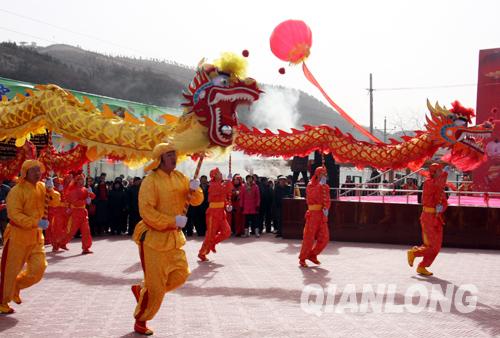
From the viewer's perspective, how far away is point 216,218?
1066 centimetres

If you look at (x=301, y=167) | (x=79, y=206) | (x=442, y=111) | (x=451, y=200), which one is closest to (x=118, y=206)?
(x=79, y=206)

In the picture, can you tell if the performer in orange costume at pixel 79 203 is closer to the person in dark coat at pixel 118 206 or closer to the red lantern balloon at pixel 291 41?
the person in dark coat at pixel 118 206

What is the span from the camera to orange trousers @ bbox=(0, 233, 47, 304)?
20.4ft

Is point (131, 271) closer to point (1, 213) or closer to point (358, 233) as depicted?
point (1, 213)

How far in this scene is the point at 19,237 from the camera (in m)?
6.31

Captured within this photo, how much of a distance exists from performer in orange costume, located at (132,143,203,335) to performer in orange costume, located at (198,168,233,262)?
4.90 meters

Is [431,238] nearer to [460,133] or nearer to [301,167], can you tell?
[460,133]

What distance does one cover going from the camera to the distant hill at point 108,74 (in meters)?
50.1

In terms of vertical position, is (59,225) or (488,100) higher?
(488,100)

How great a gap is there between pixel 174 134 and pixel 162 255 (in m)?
3.37

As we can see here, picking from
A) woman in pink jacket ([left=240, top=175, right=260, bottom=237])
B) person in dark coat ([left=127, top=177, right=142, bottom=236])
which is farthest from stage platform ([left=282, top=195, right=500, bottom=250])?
person in dark coat ([left=127, top=177, right=142, bottom=236])

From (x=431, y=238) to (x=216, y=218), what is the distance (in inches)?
148

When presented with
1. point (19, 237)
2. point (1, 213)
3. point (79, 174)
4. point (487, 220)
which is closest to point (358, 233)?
point (487, 220)

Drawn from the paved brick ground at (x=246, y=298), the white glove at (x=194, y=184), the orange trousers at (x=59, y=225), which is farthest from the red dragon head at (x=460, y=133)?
the orange trousers at (x=59, y=225)
